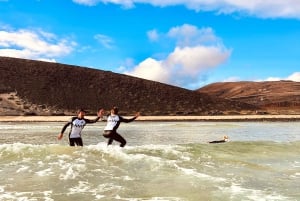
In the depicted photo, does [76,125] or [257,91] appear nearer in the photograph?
[76,125]

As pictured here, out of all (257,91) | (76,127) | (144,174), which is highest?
(257,91)

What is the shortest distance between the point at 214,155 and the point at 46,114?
69880mm

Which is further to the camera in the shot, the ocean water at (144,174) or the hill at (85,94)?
the hill at (85,94)

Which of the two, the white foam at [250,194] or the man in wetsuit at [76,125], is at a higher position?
the man in wetsuit at [76,125]

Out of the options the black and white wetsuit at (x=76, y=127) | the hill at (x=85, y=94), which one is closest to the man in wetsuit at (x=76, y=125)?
the black and white wetsuit at (x=76, y=127)

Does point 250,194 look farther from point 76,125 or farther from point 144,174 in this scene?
point 76,125

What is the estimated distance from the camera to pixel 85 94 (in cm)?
9994

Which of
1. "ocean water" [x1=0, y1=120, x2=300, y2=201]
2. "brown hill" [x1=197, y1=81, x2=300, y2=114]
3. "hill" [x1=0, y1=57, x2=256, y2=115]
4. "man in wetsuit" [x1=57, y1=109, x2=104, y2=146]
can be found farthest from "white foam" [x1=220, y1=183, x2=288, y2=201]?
"brown hill" [x1=197, y1=81, x2=300, y2=114]

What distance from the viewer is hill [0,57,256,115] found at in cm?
9056

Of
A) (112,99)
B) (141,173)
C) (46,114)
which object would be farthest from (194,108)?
(141,173)

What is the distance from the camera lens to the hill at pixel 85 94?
9056 centimetres

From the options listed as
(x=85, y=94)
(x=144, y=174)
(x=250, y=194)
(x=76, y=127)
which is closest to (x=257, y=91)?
(x=85, y=94)

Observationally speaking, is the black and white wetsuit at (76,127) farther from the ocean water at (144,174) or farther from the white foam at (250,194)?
the white foam at (250,194)

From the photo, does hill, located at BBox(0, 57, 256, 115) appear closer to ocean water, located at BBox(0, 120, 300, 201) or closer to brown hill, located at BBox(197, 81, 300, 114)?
brown hill, located at BBox(197, 81, 300, 114)
